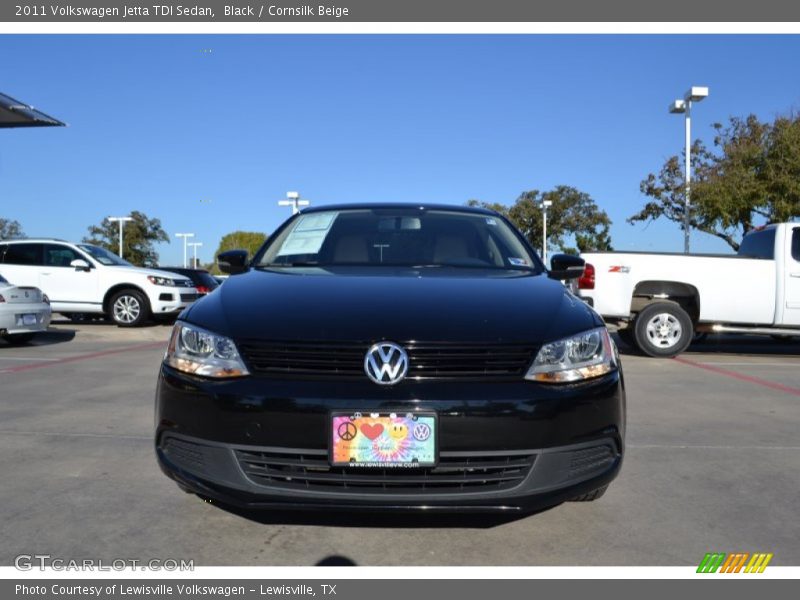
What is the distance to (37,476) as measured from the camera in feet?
12.0

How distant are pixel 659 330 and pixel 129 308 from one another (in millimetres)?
9523

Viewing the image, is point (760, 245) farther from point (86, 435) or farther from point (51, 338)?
point (51, 338)

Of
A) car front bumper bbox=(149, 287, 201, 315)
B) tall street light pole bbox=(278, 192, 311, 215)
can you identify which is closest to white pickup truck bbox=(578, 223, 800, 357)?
car front bumper bbox=(149, 287, 201, 315)

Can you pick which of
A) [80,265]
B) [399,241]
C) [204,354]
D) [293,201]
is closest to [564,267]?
[399,241]

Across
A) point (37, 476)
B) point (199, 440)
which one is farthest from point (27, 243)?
point (199, 440)

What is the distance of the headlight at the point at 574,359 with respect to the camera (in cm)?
262

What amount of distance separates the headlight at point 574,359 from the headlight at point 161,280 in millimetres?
11882

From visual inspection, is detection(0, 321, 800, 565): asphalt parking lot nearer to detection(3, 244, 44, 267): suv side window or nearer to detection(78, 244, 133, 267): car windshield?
detection(78, 244, 133, 267): car windshield

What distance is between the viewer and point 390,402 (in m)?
2.45

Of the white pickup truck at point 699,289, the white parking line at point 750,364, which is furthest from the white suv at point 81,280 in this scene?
the white parking line at point 750,364

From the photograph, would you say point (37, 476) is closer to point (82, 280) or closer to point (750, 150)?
point (82, 280)

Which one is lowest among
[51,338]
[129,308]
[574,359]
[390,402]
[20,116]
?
[51,338]

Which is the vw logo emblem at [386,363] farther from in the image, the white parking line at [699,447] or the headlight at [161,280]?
the headlight at [161,280]

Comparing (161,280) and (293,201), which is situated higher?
(293,201)
